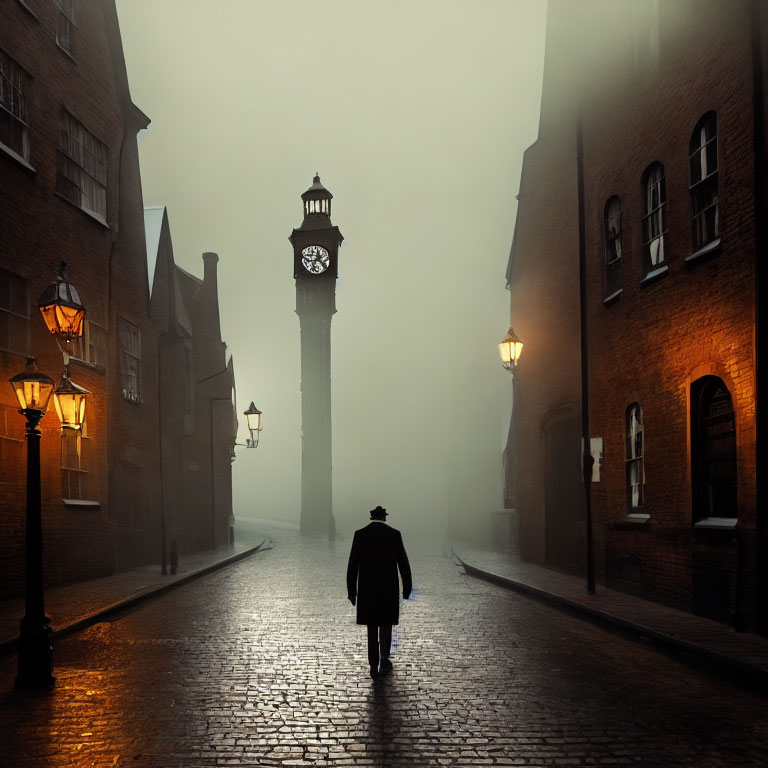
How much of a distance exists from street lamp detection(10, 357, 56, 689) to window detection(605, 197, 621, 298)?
430 inches

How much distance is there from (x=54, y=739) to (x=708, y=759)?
14.6 feet

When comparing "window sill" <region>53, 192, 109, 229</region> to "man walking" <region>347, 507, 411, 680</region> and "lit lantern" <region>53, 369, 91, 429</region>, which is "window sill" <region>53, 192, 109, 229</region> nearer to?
"lit lantern" <region>53, 369, 91, 429</region>

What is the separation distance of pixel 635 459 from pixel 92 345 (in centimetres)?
1144

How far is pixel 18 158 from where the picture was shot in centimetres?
1650

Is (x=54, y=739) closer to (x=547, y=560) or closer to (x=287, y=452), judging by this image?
(x=547, y=560)

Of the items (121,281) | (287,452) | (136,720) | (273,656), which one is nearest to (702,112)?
(273,656)

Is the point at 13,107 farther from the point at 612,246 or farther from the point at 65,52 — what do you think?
the point at 612,246

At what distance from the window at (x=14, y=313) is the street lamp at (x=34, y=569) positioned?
6448 millimetres

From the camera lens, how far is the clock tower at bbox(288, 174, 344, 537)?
47.7 m

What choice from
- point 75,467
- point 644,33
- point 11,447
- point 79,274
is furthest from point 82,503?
point 644,33

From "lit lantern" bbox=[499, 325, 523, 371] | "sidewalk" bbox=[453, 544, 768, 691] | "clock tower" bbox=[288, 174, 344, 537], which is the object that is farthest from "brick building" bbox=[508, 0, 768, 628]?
"clock tower" bbox=[288, 174, 344, 537]

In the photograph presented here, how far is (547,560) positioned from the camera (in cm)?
2258

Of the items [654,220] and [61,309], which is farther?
[654,220]

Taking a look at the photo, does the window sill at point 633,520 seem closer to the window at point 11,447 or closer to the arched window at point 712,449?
the arched window at point 712,449
